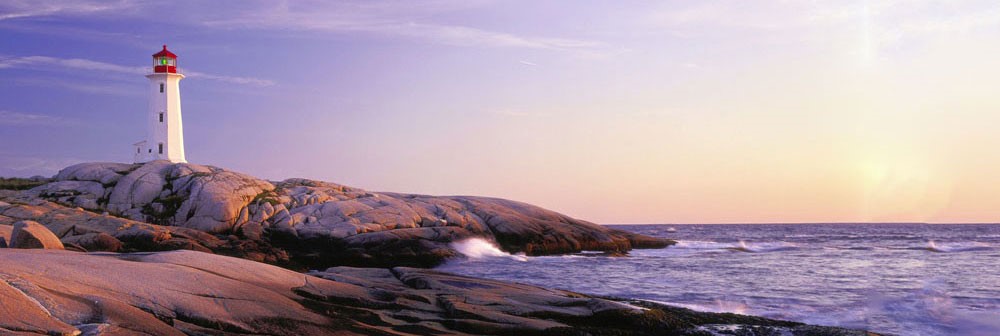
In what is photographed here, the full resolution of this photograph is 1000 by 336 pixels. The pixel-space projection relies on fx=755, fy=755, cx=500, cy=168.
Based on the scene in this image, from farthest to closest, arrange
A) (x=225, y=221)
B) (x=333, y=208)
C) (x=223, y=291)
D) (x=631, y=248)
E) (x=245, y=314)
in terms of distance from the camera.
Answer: (x=631, y=248) < (x=333, y=208) < (x=225, y=221) < (x=223, y=291) < (x=245, y=314)

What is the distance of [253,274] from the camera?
1503cm

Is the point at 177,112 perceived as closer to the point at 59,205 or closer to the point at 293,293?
the point at 59,205

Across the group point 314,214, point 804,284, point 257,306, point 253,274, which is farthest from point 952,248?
point 257,306

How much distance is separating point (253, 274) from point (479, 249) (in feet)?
86.0

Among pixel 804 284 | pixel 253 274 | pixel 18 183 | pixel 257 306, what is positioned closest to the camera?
pixel 257 306

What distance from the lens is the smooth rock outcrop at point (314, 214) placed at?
37500mm

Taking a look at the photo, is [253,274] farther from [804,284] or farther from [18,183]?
[18,183]

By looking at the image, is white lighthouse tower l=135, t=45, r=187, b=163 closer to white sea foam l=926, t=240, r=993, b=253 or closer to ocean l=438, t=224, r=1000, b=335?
ocean l=438, t=224, r=1000, b=335

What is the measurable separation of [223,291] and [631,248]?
40.3 metres

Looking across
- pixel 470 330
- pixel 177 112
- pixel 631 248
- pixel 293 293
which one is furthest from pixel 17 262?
pixel 177 112

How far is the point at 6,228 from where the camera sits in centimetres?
1989

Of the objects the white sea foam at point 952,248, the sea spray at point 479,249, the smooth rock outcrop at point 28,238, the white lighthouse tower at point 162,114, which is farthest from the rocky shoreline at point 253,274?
the white sea foam at point 952,248

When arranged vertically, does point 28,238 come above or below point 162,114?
below

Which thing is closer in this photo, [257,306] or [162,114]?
[257,306]
